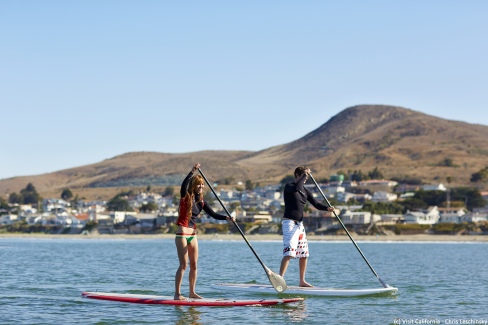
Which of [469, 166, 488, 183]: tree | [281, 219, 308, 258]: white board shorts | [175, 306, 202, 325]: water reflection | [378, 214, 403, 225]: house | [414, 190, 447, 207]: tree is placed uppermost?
[469, 166, 488, 183]: tree

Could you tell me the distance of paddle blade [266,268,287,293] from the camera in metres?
18.7

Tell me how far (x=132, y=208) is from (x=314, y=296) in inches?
6801

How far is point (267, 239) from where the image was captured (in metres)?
116

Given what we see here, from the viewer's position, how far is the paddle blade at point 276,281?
18.7 meters

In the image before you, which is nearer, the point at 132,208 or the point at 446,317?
the point at 446,317

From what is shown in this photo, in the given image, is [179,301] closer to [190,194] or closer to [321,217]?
[190,194]

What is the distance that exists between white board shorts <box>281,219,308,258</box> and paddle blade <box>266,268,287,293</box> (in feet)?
3.29

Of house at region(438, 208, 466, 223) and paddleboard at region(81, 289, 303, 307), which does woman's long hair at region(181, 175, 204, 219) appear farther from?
house at region(438, 208, 466, 223)

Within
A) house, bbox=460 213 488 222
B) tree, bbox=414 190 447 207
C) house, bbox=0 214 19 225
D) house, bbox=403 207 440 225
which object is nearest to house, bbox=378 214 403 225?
house, bbox=403 207 440 225

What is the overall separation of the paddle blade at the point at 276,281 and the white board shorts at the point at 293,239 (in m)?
1.00

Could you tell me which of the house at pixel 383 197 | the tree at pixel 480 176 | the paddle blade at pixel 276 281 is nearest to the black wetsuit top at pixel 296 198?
the paddle blade at pixel 276 281

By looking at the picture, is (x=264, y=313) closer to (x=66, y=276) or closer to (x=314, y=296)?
(x=314, y=296)

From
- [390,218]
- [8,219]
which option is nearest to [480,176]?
[390,218]

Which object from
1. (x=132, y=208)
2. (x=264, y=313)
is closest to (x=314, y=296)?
(x=264, y=313)
